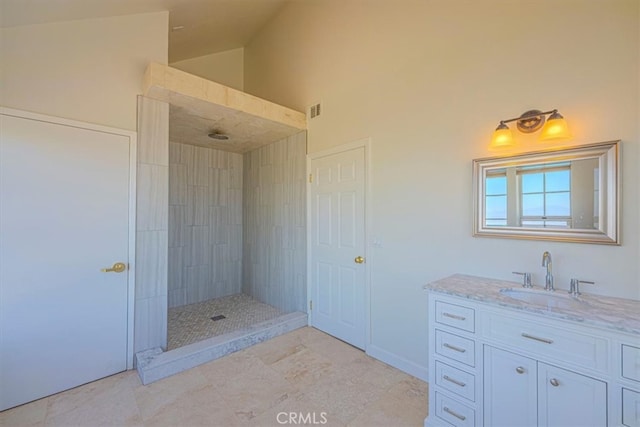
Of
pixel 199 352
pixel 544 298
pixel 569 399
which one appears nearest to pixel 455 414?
pixel 569 399

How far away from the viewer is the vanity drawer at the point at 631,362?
3.91 ft

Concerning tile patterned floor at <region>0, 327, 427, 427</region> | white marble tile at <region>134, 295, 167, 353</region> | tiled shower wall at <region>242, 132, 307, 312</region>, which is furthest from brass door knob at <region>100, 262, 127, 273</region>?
tiled shower wall at <region>242, 132, 307, 312</region>

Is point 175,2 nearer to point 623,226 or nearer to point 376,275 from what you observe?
point 376,275

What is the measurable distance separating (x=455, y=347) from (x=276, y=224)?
284 centimetres

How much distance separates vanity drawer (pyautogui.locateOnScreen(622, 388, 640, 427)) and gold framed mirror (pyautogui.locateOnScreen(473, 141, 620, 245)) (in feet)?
2.55

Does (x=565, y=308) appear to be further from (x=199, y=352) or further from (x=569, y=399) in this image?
(x=199, y=352)

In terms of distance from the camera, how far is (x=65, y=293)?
2.25 m

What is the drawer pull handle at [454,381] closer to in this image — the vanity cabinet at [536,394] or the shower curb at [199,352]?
the vanity cabinet at [536,394]

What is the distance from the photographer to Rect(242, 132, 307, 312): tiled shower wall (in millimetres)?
3678

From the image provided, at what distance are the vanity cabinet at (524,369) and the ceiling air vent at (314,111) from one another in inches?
97.6

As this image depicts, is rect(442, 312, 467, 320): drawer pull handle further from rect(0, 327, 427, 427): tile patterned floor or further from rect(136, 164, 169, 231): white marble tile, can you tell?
rect(136, 164, 169, 231): white marble tile

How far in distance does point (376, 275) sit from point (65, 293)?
8.74 feet

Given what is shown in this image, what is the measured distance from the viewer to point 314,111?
3.44m

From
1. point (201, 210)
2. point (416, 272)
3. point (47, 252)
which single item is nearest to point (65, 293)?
point (47, 252)
